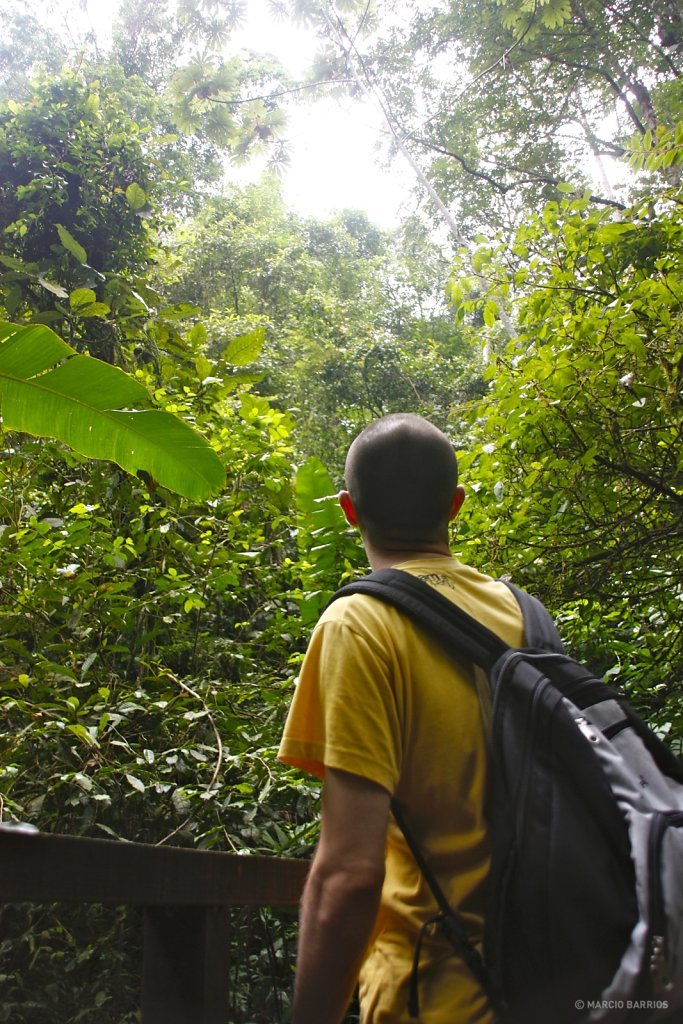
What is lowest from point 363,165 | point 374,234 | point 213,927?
point 213,927

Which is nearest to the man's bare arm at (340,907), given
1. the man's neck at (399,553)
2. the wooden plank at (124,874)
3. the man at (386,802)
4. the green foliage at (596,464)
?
the man at (386,802)

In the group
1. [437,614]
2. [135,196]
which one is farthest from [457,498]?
[135,196]

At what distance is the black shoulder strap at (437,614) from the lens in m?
1.05

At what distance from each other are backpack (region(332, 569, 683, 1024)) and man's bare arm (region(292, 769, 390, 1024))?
100mm

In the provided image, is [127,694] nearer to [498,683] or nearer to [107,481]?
[107,481]

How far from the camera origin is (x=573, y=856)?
0.84m

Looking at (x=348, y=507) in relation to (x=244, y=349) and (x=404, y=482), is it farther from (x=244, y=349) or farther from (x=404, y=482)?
(x=244, y=349)

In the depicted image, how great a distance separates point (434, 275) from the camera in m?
17.6

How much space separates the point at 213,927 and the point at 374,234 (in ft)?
62.0

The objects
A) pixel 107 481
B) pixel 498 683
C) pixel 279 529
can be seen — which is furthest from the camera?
pixel 279 529

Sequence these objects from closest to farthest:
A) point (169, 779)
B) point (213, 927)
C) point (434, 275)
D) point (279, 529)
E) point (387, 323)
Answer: point (213, 927), point (169, 779), point (279, 529), point (387, 323), point (434, 275)

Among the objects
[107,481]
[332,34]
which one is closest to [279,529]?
[107,481]

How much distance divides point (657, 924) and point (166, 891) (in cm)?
64

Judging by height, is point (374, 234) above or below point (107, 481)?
above
